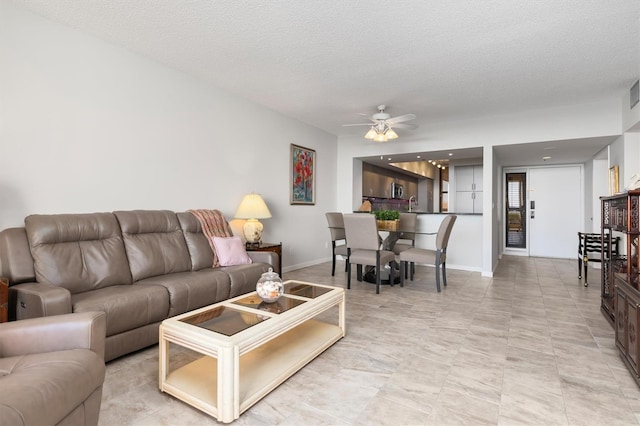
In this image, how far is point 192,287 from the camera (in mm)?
2748

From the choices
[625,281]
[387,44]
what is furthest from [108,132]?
[625,281]

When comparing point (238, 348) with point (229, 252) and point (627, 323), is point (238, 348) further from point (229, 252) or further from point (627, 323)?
point (627, 323)

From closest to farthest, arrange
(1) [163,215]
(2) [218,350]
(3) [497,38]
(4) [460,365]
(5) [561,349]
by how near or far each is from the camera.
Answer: (2) [218,350]
(4) [460,365]
(5) [561,349]
(3) [497,38]
(1) [163,215]

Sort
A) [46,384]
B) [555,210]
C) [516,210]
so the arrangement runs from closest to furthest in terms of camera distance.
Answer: [46,384], [555,210], [516,210]

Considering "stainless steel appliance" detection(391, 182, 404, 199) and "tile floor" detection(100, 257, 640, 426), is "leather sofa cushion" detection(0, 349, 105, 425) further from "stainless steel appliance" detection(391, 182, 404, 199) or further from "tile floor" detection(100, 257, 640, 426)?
"stainless steel appliance" detection(391, 182, 404, 199)

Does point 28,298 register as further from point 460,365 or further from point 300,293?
point 460,365

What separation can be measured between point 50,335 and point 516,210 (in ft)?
28.3

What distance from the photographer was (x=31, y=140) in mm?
2707

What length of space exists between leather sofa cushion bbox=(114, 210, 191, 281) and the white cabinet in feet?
23.3

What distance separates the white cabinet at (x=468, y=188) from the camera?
27.1 feet

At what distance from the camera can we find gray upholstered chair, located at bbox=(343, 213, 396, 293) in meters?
4.27

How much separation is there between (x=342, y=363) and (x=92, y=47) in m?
3.44

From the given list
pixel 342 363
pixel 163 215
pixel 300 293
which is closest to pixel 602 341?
pixel 342 363

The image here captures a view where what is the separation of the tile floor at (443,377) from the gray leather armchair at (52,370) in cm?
46
